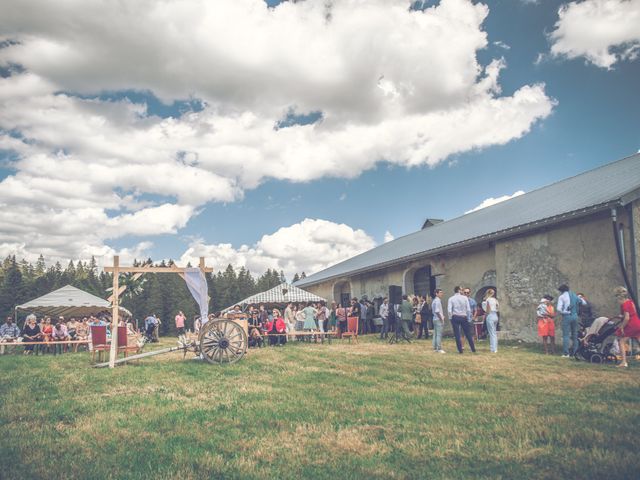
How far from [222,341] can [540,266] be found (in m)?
8.28

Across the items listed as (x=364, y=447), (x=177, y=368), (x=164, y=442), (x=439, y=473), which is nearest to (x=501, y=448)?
(x=439, y=473)

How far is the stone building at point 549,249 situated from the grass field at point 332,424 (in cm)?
309

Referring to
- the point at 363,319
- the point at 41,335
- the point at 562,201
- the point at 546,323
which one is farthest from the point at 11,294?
the point at 546,323

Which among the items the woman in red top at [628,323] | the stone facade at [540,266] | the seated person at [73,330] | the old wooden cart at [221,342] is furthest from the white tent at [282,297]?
the woman in red top at [628,323]

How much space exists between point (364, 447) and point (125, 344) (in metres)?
8.66

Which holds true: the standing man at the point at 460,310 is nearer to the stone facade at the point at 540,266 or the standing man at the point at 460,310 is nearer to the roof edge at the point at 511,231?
the stone facade at the point at 540,266

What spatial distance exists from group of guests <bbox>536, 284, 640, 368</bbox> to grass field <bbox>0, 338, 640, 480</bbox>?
630 millimetres

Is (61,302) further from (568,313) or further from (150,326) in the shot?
(568,313)

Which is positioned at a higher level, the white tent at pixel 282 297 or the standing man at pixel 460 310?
the white tent at pixel 282 297

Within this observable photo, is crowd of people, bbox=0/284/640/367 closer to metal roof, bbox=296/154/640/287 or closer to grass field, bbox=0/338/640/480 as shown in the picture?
grass field, bbox=0/338/640/480

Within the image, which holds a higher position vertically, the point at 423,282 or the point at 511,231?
the point at 511,231

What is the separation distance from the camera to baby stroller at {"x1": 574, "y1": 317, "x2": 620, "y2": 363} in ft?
27.8

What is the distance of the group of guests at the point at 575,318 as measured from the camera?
7.78 meters

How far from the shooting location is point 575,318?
925cm
